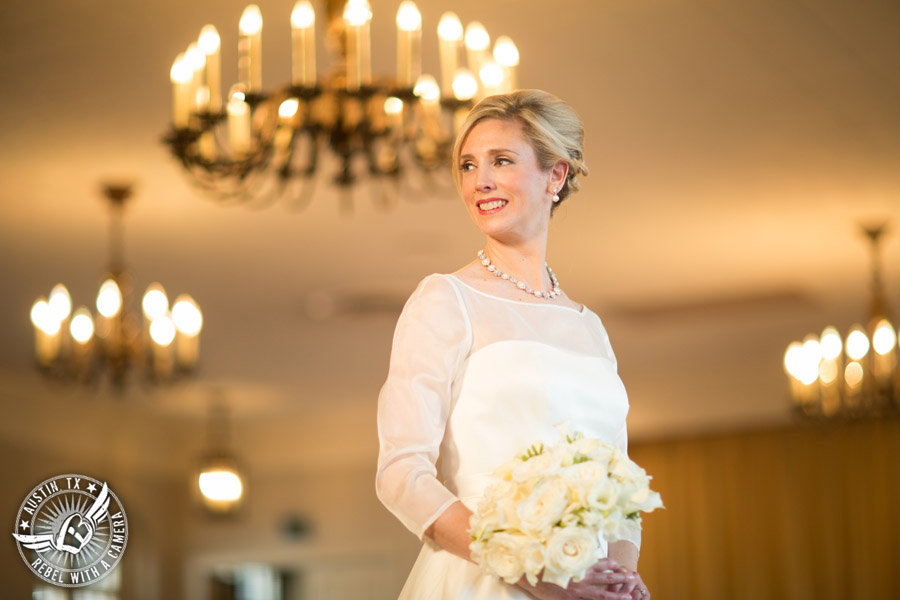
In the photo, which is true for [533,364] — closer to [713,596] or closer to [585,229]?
[585,229]

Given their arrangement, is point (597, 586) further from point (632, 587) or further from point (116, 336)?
point (116, 336)

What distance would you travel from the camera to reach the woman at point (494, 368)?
75.4 inches

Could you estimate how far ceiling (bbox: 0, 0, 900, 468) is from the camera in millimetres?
4617

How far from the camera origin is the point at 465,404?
2.02 metres

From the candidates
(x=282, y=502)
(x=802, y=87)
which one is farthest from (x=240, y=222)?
(x=282, y=502)

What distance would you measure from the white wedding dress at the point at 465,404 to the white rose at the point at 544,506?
186 millimetres

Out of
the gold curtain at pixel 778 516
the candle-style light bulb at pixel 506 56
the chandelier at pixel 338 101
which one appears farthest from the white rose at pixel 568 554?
the gold curtain at pixel 778 516

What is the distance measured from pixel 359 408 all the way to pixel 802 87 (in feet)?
26.0

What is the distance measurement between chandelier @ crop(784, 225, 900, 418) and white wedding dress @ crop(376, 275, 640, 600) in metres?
5.41

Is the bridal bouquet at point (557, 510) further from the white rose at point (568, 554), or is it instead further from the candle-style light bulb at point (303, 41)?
the candle-style light bulb at point (303, 41)

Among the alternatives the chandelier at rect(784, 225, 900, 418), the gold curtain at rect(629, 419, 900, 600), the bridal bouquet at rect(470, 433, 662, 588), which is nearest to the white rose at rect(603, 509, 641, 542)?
the bridal bouquet at rect(470, 433, 662, 588)

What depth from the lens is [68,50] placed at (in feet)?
15.2

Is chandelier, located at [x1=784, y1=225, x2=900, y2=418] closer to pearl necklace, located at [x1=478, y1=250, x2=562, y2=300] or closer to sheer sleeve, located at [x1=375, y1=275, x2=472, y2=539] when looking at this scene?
pearl necklace, located at [x1=478, y1=250, x2=562, y2=300]

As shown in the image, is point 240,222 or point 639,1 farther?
point 240,222
